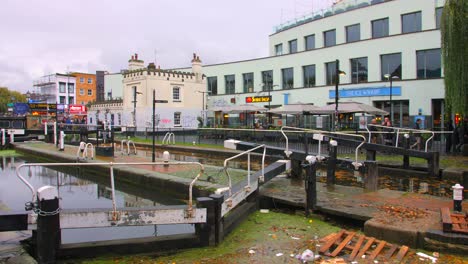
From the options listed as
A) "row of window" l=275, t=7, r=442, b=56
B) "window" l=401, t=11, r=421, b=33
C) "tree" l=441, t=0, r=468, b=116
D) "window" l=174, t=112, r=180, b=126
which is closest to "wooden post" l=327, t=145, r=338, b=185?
"tree" l=441, t=0, r=468, b=116

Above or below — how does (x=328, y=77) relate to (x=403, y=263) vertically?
above

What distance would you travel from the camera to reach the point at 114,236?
775 centimetres

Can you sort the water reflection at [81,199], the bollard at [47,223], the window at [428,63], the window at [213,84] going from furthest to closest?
the window at [213,84] → the window at [428,63] → the water reflection at [81,199] → the bollard at [47,223]

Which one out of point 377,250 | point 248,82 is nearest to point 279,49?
point 248,82

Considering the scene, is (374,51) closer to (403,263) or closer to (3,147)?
(3,147)

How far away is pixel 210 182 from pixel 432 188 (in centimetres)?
624

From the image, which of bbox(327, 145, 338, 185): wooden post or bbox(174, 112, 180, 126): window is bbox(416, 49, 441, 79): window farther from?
bbox(327, 145, 338, 185): wooden post

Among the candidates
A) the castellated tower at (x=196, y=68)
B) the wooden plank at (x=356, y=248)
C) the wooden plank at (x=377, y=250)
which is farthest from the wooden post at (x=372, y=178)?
the castellated tower at (x=196, y=68)

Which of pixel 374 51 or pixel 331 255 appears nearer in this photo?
pixel 331 255

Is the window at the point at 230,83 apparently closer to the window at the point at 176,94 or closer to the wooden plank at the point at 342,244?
the window at the point at 176,94

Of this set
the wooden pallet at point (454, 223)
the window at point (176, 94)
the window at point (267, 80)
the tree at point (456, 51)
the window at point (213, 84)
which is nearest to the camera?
the wooden pallet at point (454, 223)

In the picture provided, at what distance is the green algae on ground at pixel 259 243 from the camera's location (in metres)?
5.97

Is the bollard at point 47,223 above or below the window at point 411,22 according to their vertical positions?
below

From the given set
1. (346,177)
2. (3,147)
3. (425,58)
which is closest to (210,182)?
(346,177)
